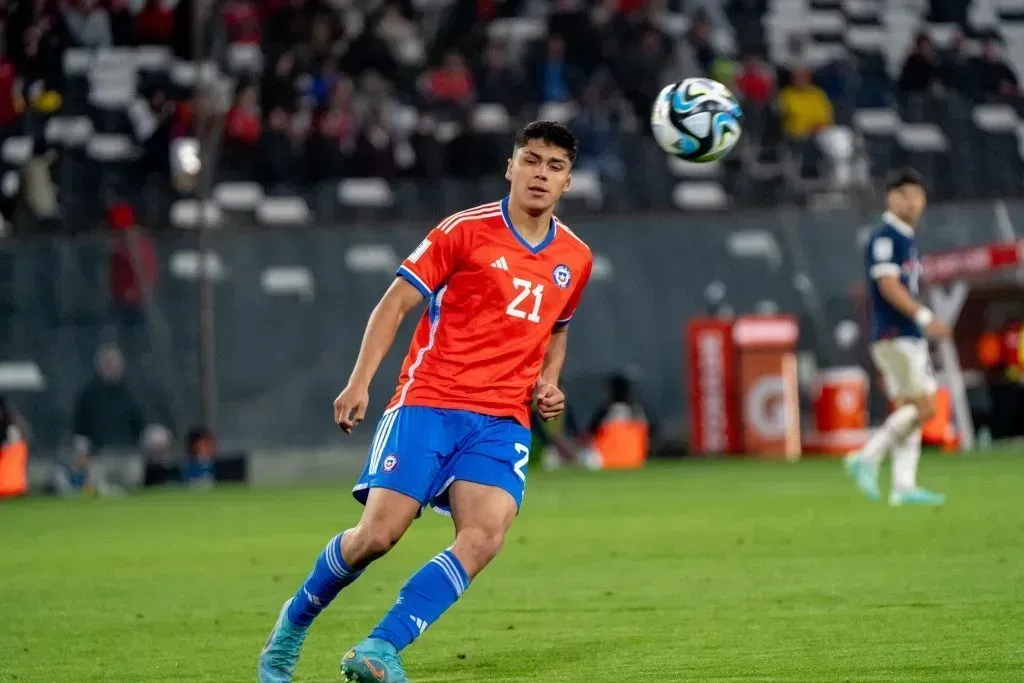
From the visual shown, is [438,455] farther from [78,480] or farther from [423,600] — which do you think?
[78,480]

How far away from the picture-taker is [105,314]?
21.8 m

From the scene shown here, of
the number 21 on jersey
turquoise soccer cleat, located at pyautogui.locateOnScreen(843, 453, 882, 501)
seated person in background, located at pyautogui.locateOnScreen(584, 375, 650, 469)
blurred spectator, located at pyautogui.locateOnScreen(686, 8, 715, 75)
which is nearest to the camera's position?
the number 21 on jersey

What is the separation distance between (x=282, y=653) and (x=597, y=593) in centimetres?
303

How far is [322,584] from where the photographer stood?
571 centimetres

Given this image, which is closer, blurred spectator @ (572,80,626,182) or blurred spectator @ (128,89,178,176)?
blurred spectator @ (128,89,178,176)

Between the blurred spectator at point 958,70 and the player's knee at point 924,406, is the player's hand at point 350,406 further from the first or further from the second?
the blurred spectator at point 958,70

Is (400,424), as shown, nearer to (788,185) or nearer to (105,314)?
(105,314)

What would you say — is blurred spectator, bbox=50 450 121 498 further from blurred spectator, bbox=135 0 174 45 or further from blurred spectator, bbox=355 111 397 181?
blurred spectator, bbox=135 0 174 45

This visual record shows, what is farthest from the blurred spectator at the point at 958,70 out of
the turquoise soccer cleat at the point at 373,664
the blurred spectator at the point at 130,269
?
the turquoise soccer cleat at the point at 373,664

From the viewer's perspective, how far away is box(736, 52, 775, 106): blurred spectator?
83.6ft

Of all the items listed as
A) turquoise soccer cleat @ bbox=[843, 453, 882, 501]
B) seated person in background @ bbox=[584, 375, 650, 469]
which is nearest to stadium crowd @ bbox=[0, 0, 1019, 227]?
seated person in background @ bbox=[584, 375, 650, 469]

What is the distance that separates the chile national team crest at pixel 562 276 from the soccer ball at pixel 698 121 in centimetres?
248

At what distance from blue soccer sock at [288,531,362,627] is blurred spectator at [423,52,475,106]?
61.7ft

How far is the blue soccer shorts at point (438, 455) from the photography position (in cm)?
574
